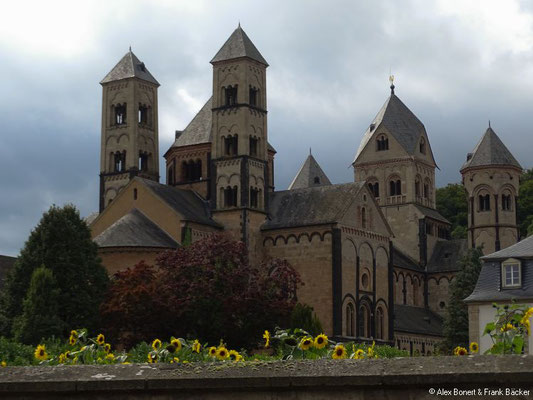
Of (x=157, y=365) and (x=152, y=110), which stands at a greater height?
(x=152, y=110)

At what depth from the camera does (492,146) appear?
103 meters

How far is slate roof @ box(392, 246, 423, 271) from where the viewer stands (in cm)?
10112

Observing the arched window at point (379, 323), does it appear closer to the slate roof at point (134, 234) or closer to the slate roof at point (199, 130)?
the slate roof at point (134, 234)

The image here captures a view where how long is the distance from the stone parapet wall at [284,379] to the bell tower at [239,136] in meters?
67.4

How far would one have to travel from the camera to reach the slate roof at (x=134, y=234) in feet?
238

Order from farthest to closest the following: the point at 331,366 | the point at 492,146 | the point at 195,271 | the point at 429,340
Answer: the point at 492,146, the point at 429,340, the point at 195,271, the point at 331,366

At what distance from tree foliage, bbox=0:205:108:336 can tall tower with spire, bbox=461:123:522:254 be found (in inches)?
1893

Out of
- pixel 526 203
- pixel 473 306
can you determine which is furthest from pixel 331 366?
pixel 526 203

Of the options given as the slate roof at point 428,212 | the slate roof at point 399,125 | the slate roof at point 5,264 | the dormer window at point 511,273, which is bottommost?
the dormer window at point 511,273

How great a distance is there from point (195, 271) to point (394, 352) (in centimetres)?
2076

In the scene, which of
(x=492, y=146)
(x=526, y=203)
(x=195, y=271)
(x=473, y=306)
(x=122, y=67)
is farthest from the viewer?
(x=526, y=203)

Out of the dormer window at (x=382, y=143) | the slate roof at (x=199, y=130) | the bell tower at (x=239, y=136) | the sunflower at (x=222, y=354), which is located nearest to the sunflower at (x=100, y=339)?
the sunflower at (x=222, y=354)

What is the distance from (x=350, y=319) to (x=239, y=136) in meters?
15.6

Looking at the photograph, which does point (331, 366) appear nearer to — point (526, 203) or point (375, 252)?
point (375, 252)
